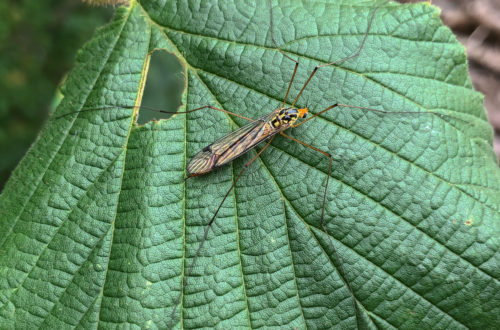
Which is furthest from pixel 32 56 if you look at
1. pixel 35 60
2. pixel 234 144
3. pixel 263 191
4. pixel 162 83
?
pixel 263 191

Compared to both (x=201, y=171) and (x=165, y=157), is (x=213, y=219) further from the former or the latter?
(x=165, y=157)

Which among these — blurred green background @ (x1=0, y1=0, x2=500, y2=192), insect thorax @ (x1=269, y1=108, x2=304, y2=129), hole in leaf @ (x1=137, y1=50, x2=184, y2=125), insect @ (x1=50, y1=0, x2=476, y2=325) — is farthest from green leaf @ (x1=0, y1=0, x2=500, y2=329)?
blurred green background @ (x1=0, y1=0, x2=500, y2=192)

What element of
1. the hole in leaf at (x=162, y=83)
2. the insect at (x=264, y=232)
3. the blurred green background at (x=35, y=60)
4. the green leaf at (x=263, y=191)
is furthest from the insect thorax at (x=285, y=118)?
the blurred green background at (x=35, y=60)

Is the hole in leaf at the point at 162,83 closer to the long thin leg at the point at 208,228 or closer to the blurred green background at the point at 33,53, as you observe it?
the long thin leg at the point at 208,228

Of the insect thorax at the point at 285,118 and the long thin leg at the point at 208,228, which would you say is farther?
the insect thorax at the point at 285,118

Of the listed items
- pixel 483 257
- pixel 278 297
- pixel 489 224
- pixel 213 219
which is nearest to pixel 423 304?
pixel 483 257
